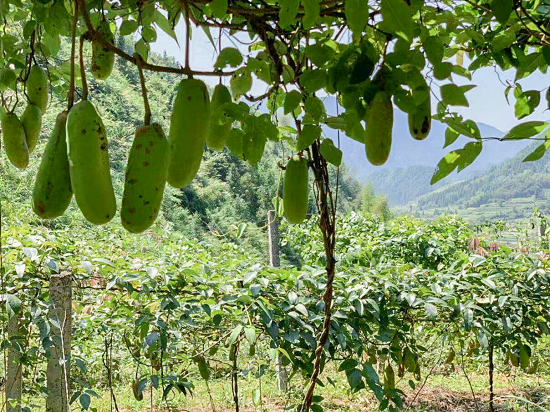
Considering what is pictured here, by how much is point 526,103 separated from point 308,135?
51 cm

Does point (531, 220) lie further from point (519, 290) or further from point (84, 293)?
point (84, 293)

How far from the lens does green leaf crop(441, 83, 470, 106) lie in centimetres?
74

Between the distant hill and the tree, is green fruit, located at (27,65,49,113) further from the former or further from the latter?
the distant hill

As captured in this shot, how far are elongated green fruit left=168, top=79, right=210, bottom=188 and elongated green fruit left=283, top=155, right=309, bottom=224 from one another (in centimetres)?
35

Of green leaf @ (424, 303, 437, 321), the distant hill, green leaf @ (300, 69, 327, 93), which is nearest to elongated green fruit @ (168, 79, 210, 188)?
green leaf @ (300, 69, 327, 93)

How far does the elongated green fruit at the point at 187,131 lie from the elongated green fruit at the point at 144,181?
44 millimetres

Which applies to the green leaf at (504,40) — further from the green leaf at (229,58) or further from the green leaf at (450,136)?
the green leaf at (229,58)

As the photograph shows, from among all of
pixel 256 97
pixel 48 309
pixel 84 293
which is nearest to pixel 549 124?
pixel 256 97

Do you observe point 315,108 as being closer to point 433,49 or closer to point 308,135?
point 308,135

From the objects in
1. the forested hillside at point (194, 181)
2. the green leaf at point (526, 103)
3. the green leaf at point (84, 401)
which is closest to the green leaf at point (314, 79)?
the green leaf at point (526, 103)

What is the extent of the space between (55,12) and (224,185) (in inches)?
904

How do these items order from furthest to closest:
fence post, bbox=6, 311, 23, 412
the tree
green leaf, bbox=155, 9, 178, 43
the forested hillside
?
1. the forested hillside
2. fence post, bbox=6, 311, 23, 412
3. green leaf, bbox=155, 9, 178, 43
4. the tree

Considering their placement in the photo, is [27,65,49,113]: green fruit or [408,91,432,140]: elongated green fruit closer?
[408,91,432,140]: elongated green fruit

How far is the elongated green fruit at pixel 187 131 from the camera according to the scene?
0.57 meters
